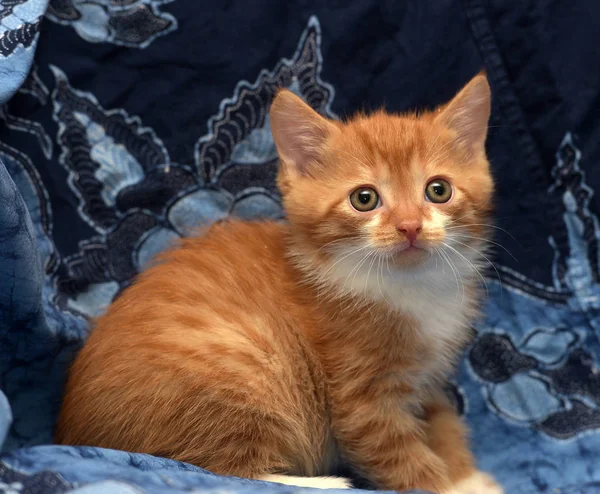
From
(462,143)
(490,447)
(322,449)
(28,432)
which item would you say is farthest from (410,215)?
(28,432)

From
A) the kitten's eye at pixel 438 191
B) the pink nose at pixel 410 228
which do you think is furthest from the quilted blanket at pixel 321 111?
the pink nose at pixel 410 228

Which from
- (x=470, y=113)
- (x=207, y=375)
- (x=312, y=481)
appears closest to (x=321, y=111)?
(x=470, y=113)

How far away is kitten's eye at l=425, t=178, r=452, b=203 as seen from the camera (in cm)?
140

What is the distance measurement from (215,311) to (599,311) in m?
1.04

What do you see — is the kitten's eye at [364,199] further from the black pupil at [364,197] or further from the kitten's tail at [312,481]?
the kitten's tail at [312,481]

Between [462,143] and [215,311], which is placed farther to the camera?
[462,143]

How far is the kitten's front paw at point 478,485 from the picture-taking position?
147 cm

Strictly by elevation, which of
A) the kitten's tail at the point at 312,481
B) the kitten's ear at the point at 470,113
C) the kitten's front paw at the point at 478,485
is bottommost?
the kitten's tail at the point at 312,481

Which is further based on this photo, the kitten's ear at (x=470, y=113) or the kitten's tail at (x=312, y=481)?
the kitten's ear at (x=470, y=113)

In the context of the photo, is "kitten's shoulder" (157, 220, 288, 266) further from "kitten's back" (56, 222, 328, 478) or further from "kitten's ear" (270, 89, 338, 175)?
"kitten's ear" (270, 89, 338, 175)

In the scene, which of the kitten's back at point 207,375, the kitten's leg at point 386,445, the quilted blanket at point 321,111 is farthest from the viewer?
the quilted blanket at point 321,111

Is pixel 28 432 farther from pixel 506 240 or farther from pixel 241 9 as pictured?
pixel 506 240

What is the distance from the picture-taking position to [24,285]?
1.35m

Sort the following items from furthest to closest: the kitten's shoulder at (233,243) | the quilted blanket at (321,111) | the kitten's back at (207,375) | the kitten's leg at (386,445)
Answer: the quilted blanket at (321,111), the kitten's shoulder at (233,243), the kitten's leg at (386,445), the kitten's back at (207,375)
